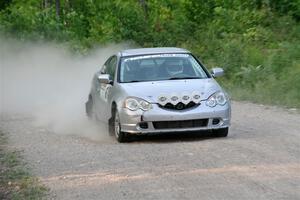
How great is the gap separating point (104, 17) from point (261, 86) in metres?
17.1

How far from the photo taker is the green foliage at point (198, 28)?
87.2 ft

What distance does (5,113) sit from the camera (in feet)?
67.3

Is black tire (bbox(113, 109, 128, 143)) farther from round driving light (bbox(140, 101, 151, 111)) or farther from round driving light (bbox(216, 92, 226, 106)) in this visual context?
round driving light (bbox(216, 92, 226, 106))

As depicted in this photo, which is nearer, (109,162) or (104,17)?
(109,162)

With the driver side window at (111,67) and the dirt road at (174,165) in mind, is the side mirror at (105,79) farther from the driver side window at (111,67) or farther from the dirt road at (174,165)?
the dirt road at (174,165)

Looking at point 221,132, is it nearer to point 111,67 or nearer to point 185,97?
point 185,97

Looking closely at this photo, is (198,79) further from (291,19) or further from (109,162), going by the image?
(291,19)

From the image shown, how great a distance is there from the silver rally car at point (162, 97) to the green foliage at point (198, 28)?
1088cm

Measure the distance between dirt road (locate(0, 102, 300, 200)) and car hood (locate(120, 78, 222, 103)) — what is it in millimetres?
765

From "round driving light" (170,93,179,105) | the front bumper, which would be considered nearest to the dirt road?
the front bumper

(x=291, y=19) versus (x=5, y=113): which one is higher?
(x=291, y=19)

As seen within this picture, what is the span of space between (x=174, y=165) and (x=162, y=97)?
Result: 2.43m

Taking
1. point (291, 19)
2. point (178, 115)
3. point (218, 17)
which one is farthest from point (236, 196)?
point (218, 17)

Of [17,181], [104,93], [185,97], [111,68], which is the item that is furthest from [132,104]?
[17,181]
